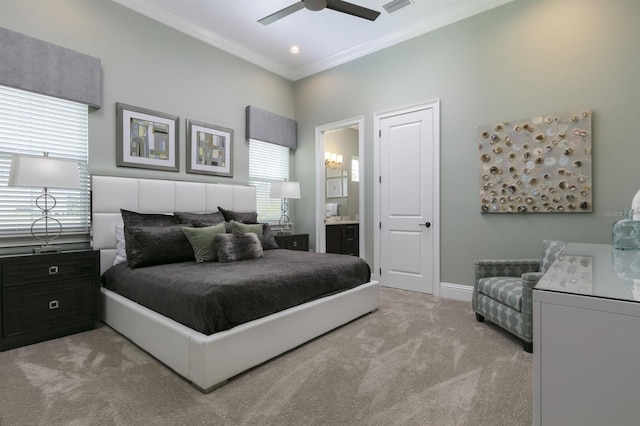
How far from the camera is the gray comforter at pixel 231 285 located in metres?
1.99

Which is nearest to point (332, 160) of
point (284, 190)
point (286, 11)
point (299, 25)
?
point (284, 190)

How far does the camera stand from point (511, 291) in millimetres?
2588

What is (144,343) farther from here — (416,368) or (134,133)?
(134,133)

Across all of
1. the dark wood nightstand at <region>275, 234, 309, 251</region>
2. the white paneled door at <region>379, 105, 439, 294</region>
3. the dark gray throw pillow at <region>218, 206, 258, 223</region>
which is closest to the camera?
the dark gray throw pillow at <region>218, 206, 258, 223</region>

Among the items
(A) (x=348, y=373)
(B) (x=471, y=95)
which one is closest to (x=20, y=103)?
(A) (x=348, y=373)

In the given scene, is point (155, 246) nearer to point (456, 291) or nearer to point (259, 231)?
point (259, 231)

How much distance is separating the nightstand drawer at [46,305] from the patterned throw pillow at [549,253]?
391 centimetres

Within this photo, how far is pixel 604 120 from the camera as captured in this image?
2932 millimetres

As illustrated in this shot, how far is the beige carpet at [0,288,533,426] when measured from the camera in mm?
1649

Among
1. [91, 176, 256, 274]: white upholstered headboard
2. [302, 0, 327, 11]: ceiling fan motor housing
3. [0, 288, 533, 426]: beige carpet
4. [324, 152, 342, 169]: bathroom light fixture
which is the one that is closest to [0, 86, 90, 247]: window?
[91, 176, 256, 274]: white upholstered headboard

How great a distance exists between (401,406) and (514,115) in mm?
3049

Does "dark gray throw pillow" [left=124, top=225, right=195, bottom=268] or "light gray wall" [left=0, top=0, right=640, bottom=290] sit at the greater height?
"light gray wall" [left=0, top=0, right=640, bottom=290]

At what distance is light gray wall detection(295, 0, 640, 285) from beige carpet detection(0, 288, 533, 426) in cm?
126

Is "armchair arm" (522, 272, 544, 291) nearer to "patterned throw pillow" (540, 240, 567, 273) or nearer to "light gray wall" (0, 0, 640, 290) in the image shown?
"patterned throw pillow" (540, 240, 567, 273)
